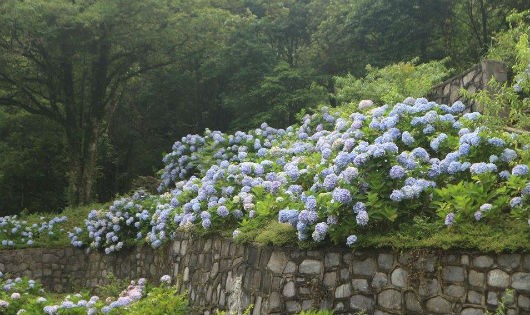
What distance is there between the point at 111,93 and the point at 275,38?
19.0 feet

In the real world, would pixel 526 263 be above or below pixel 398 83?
below

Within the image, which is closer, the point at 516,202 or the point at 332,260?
the point at 516,202

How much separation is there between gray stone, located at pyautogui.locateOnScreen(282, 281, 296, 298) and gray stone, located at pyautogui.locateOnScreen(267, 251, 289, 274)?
17 centimetres

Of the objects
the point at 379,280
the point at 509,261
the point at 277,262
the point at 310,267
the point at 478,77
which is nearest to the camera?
the point at 509,261

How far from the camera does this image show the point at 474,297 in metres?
4.28

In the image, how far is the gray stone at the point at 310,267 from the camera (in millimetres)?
5312

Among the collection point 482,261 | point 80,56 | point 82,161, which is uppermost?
point 80,56

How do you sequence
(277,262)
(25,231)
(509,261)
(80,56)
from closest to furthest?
(509,261) → (277,262) → (25,231) → (80,56)

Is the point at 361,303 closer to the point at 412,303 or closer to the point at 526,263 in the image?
the point at 412,303

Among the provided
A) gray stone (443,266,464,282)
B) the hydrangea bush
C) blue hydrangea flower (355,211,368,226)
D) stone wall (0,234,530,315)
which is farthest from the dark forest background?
gray stone (443,266,464,282)

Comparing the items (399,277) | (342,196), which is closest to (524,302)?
(399,277)

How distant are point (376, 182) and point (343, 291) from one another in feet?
3.28

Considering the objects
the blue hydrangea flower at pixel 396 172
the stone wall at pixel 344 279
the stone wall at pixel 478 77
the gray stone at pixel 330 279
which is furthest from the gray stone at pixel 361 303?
the stone wall at pixel 478 77

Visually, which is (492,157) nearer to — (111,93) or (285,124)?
(285,124)
